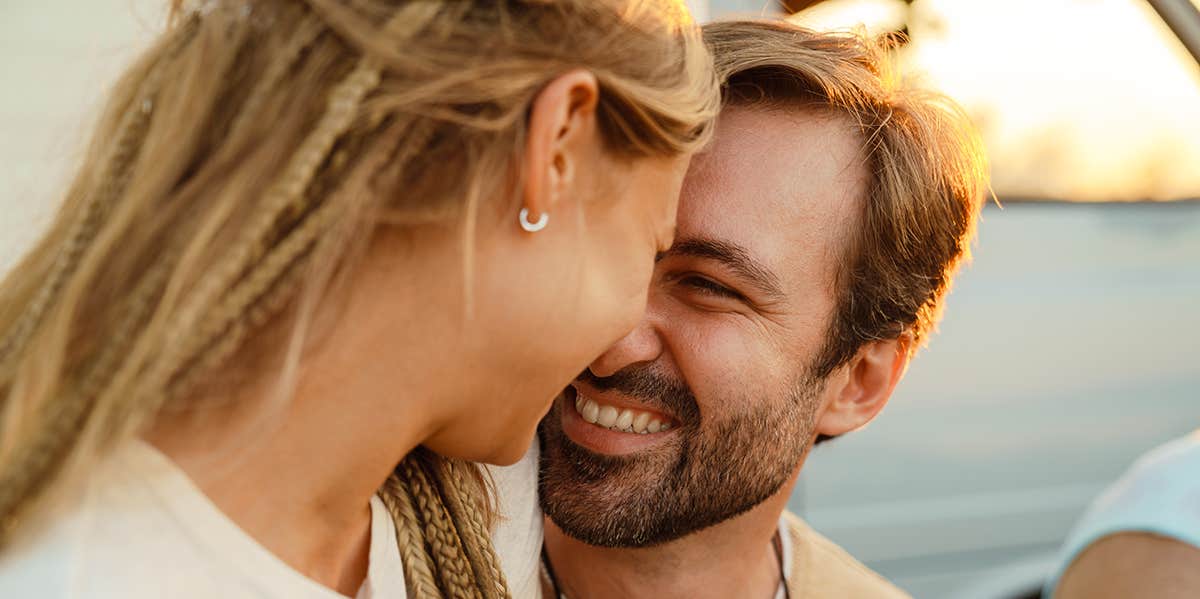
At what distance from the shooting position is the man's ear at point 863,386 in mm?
2223

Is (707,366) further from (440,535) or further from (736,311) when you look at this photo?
(440,535)

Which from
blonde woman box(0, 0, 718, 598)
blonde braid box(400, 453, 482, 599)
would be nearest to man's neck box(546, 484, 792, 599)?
blonde braid box(400, 453, 482, 599)

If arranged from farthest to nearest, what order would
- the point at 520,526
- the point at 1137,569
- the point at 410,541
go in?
1. the point at 520,526
2. the point at 1137,569
3. the point at 410,541

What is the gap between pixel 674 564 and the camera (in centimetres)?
210

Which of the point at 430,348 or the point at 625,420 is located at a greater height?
the point at 430,348

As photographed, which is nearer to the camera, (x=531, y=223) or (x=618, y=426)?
(x=531, y=223)

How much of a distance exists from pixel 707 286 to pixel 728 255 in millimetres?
67

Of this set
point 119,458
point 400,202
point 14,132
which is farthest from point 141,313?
point 14,132

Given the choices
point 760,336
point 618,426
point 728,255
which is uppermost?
point 728,255

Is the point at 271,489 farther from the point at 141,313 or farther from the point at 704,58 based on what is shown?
the point at 704,58

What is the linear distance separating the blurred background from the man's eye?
101 centimetres

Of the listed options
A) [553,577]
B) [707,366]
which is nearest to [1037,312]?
[707,366]

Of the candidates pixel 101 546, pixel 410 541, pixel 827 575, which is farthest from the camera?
pixel 827 575

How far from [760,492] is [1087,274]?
178 centimetres
